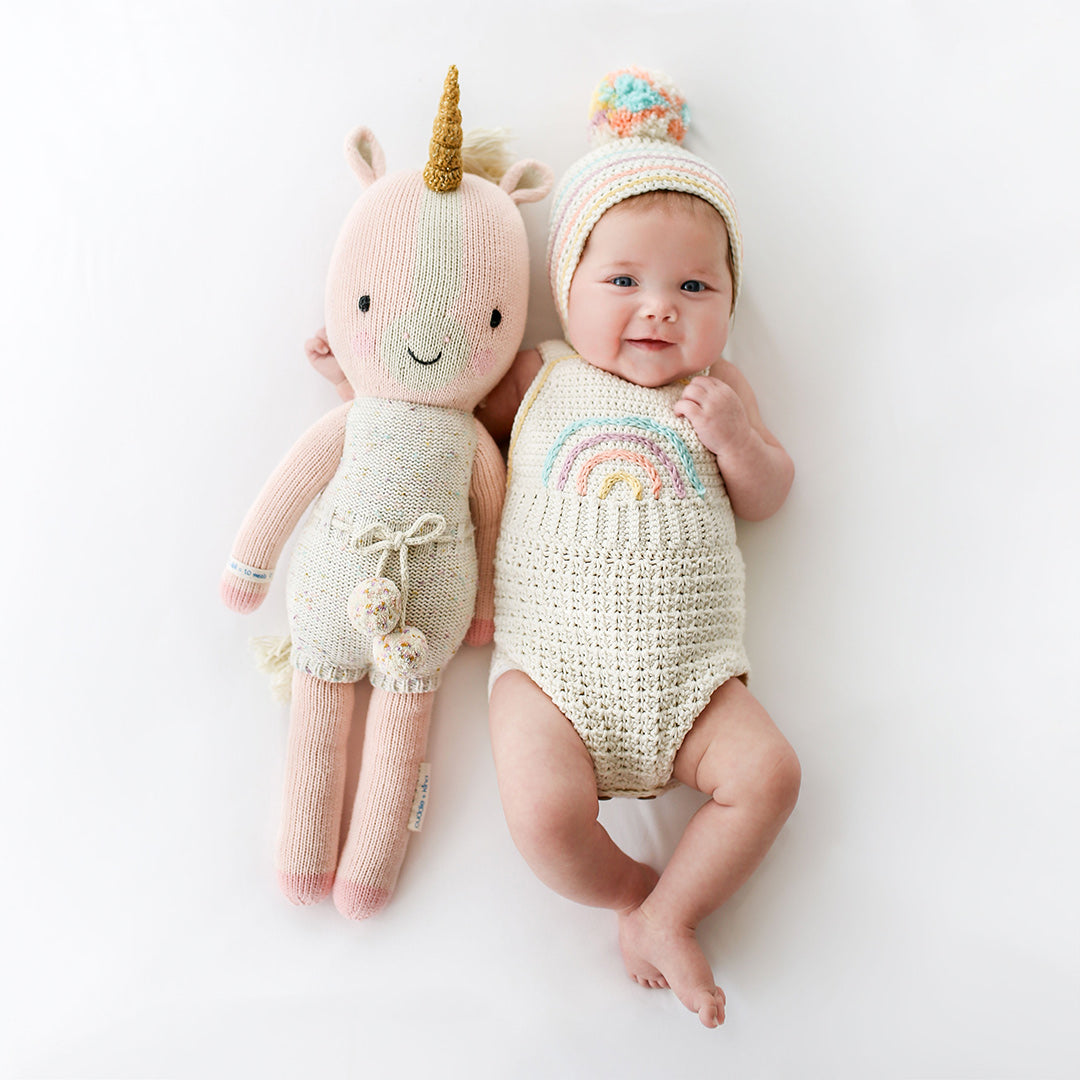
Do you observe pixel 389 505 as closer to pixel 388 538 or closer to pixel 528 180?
pixel 388 538

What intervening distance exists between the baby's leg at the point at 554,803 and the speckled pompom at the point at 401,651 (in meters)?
0.13

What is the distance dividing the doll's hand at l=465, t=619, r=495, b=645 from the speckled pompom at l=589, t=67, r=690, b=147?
0.70m

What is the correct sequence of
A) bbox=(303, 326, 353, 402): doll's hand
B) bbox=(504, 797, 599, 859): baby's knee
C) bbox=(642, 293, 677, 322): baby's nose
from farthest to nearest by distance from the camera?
bbox=(303, 326, 353, 402): doll's hand → bbox=(642, 293, 677, 322): baby's nose → bbox=(504, 797, 599, 859): baby's knee

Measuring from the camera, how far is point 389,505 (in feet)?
3.59

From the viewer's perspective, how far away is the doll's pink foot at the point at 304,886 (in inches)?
44.8

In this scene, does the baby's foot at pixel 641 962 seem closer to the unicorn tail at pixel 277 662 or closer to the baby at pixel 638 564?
the baby at pixel 638 564

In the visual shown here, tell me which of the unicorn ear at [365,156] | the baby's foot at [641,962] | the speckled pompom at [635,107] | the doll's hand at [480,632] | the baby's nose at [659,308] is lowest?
the baby's foot at [641,962]

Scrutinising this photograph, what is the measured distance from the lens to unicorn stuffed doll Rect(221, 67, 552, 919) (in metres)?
1.09

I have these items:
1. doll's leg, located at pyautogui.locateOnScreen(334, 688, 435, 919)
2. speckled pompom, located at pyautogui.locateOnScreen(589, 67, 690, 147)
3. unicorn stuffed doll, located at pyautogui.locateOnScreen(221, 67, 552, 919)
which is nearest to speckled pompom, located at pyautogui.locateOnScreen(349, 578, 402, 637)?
unicorn stuffed doll, located at pyautogui.locateOnScreen(221, 67, 552, 919)

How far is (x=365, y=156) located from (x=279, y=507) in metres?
0.50

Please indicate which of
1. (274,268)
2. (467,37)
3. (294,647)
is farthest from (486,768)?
(467,37)

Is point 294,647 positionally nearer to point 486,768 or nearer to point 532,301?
point 486,768

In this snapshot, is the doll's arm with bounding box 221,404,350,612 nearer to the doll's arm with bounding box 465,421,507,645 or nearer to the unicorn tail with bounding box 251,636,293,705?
the unicorn tail with bounding box 251,636,293,705

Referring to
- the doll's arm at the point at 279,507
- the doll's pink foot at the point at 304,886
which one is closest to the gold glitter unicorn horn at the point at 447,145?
the doll's arm at the point at 279,507
